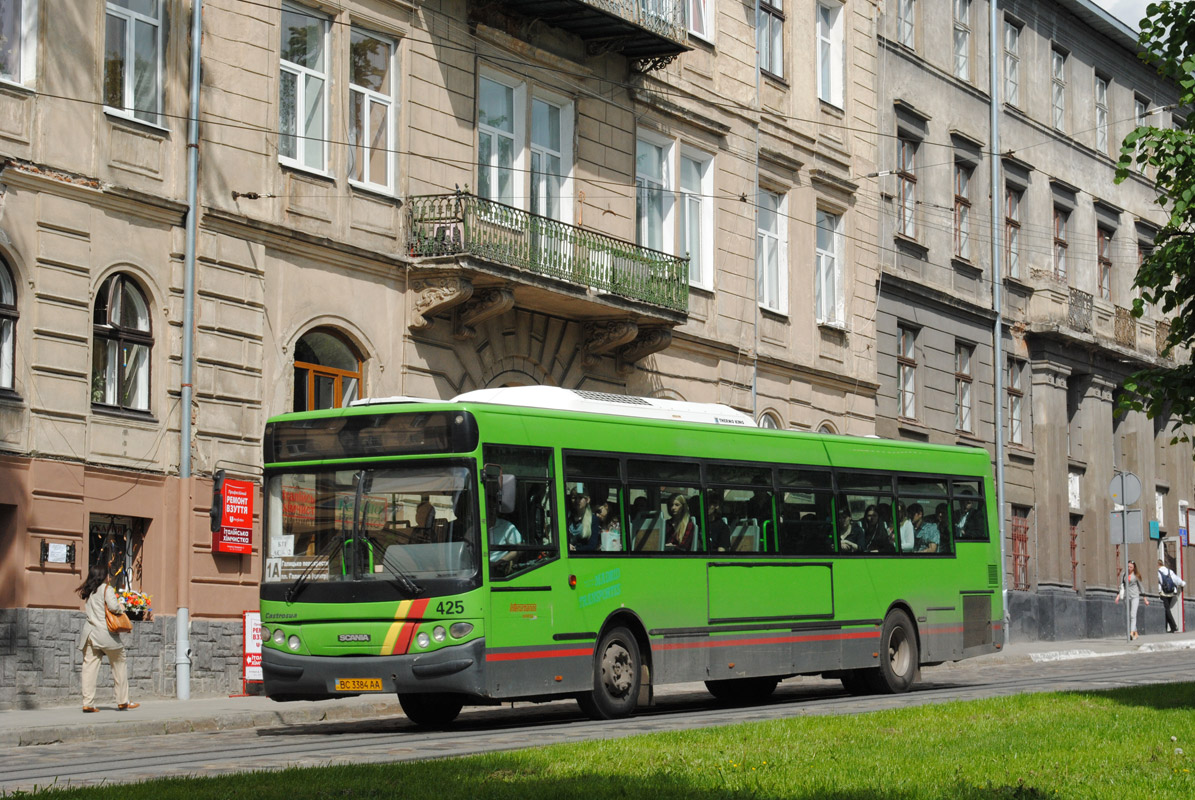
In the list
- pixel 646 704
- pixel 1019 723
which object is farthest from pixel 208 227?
pixel 1019 723

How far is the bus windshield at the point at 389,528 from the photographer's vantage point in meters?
15.5

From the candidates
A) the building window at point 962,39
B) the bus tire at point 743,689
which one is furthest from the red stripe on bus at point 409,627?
the building window at point 962,39

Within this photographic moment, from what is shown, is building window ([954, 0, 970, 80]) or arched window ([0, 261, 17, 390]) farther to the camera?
building window ([954, 0, 970, 80])

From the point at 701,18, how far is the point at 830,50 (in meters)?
5.10

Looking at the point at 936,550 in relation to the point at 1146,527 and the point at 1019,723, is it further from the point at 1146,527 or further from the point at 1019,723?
the point at 1146,527

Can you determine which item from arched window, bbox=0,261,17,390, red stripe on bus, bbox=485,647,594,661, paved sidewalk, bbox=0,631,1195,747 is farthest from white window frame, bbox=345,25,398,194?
red stripe on bus, bbox=485,647,594,661

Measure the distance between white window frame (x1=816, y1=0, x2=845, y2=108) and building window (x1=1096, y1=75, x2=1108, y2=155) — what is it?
13854mm

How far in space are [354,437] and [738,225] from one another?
17369 millimetres

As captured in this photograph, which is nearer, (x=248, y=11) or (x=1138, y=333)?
(x=248, y=11)

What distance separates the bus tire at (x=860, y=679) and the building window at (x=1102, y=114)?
2898 centimetres

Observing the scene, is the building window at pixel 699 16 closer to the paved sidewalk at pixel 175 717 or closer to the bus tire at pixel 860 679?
the paved sidewalk at pixel 175 717

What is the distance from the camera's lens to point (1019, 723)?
1409 centimetres

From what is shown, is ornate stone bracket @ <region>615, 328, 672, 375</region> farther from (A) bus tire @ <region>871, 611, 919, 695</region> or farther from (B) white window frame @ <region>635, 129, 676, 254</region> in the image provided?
(A) bus tire @ <region>871, 611, 919, 695</region>

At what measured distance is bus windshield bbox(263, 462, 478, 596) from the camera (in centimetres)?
1548
